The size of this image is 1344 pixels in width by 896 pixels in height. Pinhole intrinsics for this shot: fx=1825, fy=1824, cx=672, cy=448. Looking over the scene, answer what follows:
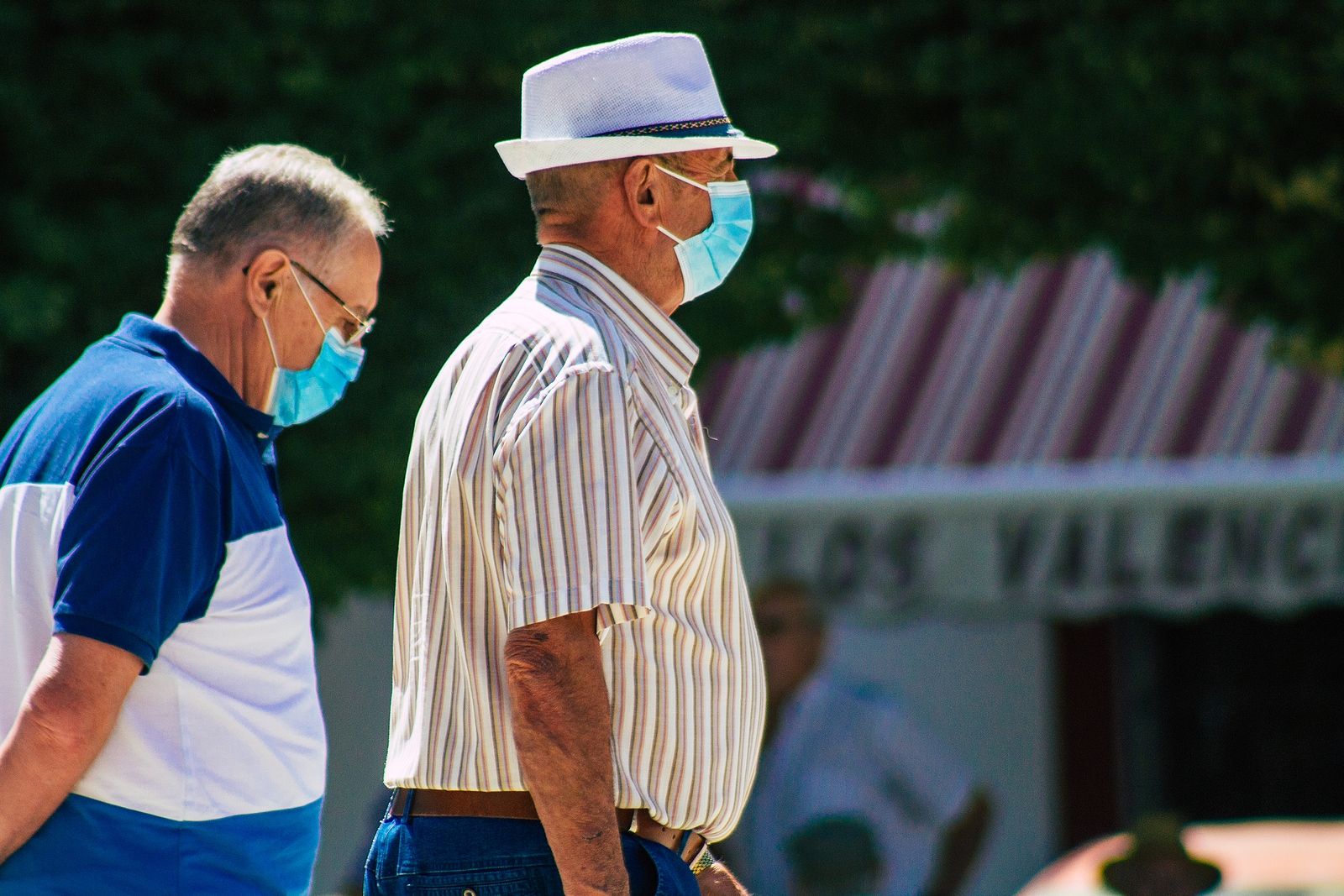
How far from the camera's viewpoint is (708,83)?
2248mm

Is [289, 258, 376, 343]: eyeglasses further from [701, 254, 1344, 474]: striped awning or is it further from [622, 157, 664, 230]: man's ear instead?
[701, 254, 1344, 474]: striped awning

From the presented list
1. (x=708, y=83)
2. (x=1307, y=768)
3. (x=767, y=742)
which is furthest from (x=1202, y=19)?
(x=1307, y=768)

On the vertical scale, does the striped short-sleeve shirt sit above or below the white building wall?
above

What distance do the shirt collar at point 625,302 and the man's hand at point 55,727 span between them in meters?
0.69

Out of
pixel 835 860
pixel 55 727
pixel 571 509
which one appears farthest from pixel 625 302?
pixel 835 860

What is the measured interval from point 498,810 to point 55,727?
0.54m

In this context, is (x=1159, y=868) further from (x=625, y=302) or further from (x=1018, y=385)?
(x=1018, y=385)

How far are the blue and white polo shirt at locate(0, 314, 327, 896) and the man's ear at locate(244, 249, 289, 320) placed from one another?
13 centimetres

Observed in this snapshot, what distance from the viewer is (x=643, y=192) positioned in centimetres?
219

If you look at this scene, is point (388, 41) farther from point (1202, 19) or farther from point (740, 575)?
point (740, 575)

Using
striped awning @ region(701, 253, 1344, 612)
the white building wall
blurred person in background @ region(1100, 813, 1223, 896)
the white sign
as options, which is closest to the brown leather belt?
blurred person in background @ region(1100, 813, 1223, 896)

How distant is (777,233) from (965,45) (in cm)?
93

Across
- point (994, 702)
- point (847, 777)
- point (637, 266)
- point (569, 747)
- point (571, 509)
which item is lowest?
point (994, 702)

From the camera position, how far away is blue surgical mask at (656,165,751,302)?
7.36ft
